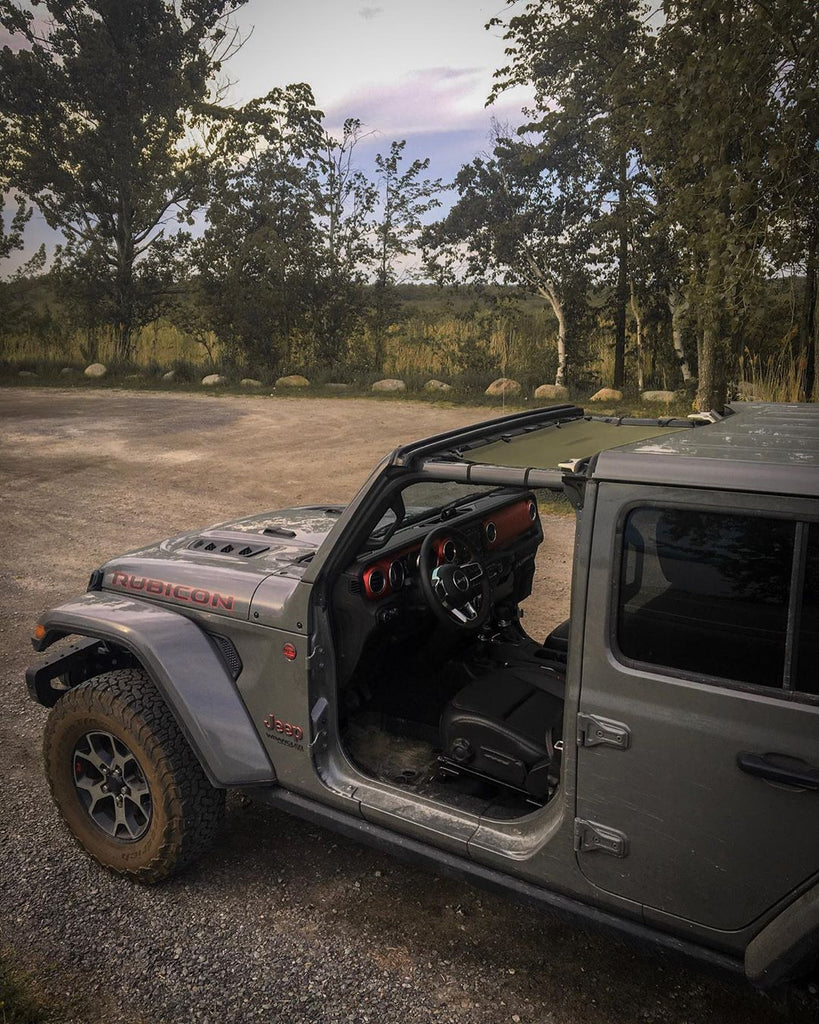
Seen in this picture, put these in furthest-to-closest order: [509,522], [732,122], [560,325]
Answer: [560,325]
[732,122]
[509,522]

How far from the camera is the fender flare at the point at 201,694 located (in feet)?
9.63

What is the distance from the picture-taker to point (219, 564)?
330 centimetres

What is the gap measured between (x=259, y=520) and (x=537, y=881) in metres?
2.27

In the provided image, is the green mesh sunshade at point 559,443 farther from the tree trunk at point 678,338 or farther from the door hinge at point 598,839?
the tree trunk at point 678,338

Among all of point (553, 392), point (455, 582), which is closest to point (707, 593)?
point (455, 582)

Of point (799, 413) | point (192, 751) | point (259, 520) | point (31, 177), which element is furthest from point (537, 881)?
point (31, 177)

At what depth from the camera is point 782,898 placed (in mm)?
2025

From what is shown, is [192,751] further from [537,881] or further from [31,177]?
[31,177]

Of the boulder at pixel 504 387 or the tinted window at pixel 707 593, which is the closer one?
the tinted window at pixel 707 593

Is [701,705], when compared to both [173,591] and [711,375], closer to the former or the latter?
[173,591]

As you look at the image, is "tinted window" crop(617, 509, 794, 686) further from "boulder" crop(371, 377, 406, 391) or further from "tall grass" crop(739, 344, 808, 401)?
"boulder" crop(371, 377, 406, 391)

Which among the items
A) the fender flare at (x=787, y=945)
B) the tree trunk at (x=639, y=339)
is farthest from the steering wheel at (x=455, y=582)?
the tree trunk at (x=639, y=339)

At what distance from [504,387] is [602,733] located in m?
15.4

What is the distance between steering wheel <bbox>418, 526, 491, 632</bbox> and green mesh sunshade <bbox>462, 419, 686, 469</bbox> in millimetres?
498
